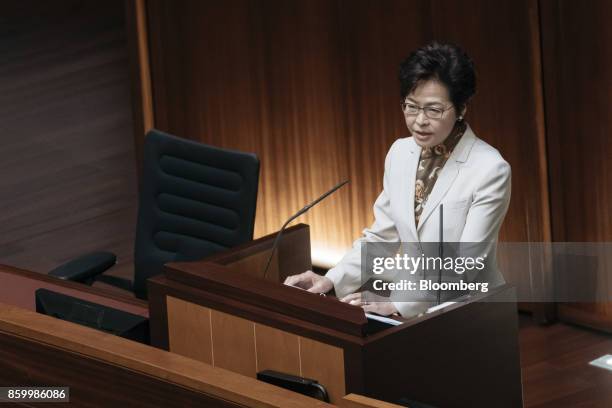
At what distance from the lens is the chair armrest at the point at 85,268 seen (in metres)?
3.73

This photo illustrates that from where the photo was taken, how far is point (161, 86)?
584cm

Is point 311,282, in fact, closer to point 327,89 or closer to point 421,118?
point 421,118

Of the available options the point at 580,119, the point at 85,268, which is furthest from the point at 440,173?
the point at 580,119

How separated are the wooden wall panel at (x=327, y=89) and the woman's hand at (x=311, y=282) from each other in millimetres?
1789

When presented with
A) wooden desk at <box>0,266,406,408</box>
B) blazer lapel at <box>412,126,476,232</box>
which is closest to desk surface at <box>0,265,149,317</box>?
blazer lapel at <box>412,126,476,232</box>

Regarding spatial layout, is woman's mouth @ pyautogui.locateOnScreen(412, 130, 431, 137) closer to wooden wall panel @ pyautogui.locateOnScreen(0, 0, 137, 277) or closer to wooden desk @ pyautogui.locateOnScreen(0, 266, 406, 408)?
wooden desk @ pyautogui.locateOnScreen(0, 266, 406, 408)

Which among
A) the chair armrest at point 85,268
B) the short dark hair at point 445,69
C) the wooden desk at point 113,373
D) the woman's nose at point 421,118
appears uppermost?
the short dark hair at point 445,69

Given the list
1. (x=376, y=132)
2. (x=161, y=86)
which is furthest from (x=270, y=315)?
(x=161, y=86)

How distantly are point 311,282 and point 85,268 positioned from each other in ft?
3.45

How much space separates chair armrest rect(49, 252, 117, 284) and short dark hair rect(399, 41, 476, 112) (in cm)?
137

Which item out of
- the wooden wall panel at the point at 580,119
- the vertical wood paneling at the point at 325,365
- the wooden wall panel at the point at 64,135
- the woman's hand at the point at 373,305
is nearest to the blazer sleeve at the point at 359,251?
the woman's hand at the point at 373,305

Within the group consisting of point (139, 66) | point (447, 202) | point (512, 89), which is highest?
point (139, 66)

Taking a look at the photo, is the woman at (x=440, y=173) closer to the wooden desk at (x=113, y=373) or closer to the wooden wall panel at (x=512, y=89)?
the wooden desk at (x=113, y=373)

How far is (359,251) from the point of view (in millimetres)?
3143
